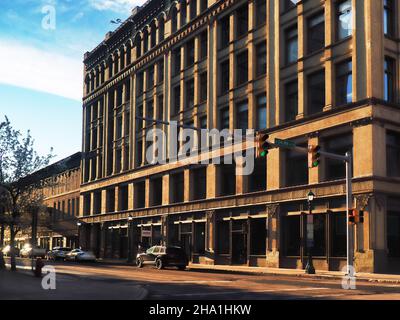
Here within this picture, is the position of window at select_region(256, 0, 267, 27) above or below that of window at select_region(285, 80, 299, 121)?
above

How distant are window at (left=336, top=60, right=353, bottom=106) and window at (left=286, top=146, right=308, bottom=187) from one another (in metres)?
4.70

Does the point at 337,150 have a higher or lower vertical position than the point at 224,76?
lower

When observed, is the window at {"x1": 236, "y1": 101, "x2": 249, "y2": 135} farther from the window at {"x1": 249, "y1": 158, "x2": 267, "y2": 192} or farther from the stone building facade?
the window at {"x1": 249, "y1": 158, "x2": 267, "y2": 192}

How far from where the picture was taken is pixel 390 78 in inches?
1371

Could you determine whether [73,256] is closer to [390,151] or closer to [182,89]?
[182,89]

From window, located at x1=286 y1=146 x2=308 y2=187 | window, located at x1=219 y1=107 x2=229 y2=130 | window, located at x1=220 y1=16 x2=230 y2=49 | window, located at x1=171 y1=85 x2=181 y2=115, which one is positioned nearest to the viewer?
window, located at x1=286 y1=146 x2=308 y2=187

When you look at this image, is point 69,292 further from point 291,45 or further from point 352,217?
point 291,45

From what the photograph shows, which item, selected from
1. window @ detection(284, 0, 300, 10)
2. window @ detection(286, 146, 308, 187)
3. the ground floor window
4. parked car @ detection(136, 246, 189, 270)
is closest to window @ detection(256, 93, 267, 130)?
window @ detection(286, 146, 308, 187)

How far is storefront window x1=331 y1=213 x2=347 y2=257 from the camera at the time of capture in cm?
3391

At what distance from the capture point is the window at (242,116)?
43938 mm

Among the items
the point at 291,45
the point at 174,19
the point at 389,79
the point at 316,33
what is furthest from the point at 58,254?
the point at 389,79

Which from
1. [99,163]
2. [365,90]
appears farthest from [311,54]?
[99,163]

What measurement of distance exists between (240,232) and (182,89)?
15794 millimetres

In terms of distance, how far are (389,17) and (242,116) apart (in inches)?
525
